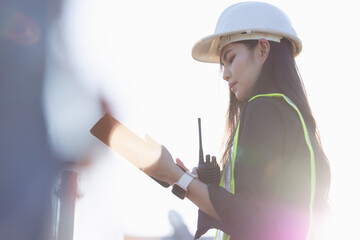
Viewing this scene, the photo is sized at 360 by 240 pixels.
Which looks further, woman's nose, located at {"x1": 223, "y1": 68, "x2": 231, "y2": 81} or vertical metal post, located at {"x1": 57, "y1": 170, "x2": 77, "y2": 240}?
vertical metal post, located at {"x1": 57, "y1": 170, "x2": 77, "y2": 240}

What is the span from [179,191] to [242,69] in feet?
2.72

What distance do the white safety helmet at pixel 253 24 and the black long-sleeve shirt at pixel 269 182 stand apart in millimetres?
640

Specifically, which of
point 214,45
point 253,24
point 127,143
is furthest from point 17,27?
point 127,143

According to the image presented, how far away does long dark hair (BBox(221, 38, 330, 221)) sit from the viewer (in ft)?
7.91

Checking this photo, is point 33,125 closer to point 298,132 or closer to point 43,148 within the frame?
point 43,148

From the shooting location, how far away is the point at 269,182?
2197mm

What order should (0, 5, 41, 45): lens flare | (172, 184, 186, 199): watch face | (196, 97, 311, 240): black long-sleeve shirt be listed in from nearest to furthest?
(196, 97, 311, 240): black long-sleeve shirt, (172, 184, 186, 199): watch face, (0, 5, 41, 45): lens flare

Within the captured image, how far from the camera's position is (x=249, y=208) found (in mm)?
2166

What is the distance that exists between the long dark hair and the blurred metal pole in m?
12.5

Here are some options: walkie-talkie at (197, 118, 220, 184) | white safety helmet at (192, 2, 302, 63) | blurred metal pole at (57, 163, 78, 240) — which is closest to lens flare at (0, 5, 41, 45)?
blurred metal pole at (57, 163, 78, 240)

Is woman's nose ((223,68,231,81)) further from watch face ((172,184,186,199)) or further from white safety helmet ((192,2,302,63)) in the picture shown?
watch face ((172,184,186,199))

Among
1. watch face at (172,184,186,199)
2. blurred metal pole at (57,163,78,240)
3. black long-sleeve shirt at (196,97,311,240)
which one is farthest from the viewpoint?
blurred metal pole at (57,163,78,240)

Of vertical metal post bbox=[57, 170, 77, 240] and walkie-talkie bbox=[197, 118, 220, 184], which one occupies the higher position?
vertical metal post bbox=[57, 170, 77, 240]

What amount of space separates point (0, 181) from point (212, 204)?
8.87m
